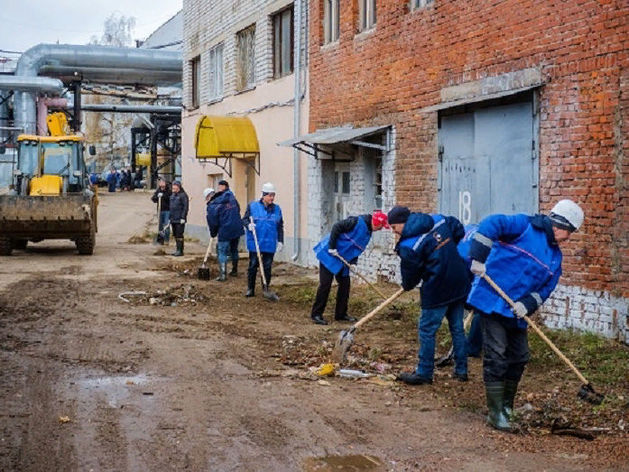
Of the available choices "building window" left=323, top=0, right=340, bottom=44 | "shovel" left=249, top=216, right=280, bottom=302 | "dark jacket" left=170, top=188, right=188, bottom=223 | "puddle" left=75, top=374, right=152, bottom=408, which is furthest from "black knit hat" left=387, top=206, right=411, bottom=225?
"dark jacket" left=170, top=188, right=188, bottom=223

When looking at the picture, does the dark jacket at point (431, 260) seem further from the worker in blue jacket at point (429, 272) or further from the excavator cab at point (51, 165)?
the excavator cab at point (51, 165)

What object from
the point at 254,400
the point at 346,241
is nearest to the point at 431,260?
the point at 254,400

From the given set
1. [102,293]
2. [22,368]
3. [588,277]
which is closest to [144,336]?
[22,368]

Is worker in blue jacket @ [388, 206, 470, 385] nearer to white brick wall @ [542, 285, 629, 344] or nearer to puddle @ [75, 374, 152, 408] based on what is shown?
white brick wall @ [542, 285, 629, 344]

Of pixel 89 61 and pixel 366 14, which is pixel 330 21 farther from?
pixel 89 61

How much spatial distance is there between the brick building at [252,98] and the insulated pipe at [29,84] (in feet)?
21.7

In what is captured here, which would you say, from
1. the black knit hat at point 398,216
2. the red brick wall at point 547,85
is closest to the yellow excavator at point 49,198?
the red brick wall at point 547,85

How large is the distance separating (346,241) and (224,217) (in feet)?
17.4

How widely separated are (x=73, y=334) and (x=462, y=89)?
6173 mm

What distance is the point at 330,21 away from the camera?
676 inches

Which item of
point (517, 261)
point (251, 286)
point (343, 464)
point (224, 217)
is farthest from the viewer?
point (224, 217)

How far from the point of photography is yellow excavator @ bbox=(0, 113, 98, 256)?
20.1 m

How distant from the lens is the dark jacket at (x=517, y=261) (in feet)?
21.4

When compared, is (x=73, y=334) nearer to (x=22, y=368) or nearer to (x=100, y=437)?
(x=22, y=368)
